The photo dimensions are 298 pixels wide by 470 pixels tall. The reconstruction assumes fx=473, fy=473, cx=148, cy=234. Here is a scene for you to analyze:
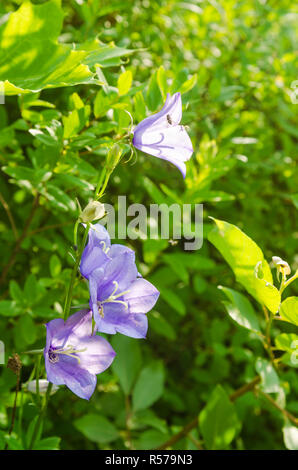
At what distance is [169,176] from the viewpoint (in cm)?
168

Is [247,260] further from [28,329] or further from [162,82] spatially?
[28,329]

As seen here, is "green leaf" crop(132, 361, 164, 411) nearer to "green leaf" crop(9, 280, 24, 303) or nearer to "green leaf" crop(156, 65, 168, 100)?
"green leaf" crop(9, 280, 24, 303)

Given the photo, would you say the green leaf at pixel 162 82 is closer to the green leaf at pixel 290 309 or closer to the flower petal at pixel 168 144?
the flower petal at pixel 168 144

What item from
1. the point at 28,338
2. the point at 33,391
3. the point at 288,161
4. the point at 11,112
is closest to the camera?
the point at 33,391

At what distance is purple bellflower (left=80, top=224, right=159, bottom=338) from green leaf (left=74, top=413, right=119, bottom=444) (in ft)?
2.39

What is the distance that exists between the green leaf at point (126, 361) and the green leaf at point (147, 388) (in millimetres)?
30

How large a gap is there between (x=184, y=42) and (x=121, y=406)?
4.75ft

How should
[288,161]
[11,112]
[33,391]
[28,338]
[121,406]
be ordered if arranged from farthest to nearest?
[288,161], [121,406], [11,112], [28,338], [33,391]

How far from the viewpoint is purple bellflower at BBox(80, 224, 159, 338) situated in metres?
0.75

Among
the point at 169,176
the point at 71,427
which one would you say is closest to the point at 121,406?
the point at 71,427

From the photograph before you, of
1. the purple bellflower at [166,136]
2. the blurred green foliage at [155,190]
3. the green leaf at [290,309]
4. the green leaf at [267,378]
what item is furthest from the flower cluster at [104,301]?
the green leaf at [267,378]

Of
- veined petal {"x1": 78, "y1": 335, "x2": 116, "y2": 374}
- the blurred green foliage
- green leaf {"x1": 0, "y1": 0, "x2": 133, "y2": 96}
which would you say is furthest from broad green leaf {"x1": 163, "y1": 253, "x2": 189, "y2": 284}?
green leaf {"x1": 0, "y1": 0, "x2": 133, "y2": 96}

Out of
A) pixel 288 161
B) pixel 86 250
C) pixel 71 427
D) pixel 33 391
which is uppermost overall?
pixel 86 250
